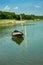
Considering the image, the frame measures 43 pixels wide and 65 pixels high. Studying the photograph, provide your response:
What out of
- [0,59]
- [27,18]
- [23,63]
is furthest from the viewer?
[27,18]

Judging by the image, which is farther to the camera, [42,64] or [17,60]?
[17,60]

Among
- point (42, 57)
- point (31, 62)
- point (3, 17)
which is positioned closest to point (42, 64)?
point (31, 62)

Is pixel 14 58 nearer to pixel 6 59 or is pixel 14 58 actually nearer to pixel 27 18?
pixel 6 59

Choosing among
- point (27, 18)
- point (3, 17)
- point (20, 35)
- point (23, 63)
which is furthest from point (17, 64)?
point (27, 18)

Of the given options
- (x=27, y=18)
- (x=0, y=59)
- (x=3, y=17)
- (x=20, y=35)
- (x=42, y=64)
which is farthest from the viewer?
(x=27, y=18)

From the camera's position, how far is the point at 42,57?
1903cm

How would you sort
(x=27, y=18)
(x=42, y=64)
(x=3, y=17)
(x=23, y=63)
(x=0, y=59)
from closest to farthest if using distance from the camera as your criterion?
(x=42, y=64)
(x=23, y=63)
(x=0, y=59)
(x=3, y=17)
(x=27, y=18)

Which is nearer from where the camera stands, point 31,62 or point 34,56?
point 31,62

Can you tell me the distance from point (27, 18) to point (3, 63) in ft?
450

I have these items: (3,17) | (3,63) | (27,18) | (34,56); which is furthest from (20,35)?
(27,18)

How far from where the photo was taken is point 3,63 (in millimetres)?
17438

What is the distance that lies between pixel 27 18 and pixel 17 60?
5352 inches

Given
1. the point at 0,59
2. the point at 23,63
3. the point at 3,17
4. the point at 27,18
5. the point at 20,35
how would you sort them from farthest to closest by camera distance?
the point at 27,18, the point at 3,17, the point at 20,35, the point at 0,59, the point at 23,63

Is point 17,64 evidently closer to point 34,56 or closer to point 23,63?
point 23,63
